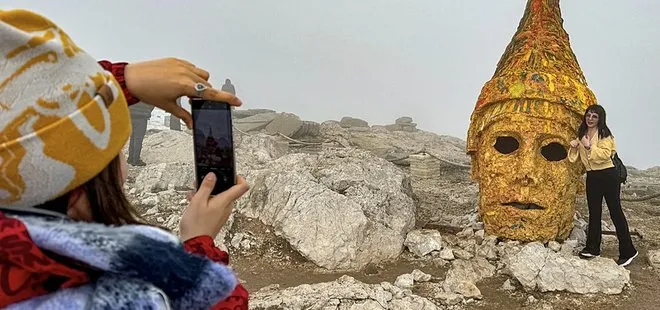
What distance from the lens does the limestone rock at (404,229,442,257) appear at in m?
4.94

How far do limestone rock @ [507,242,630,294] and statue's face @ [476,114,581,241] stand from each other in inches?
25.1

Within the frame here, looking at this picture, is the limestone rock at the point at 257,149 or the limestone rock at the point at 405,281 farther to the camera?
the limestone rock at the point at 257,149

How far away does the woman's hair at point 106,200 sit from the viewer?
3.38 ft

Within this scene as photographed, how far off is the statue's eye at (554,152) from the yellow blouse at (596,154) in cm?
9

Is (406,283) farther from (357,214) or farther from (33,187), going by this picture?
(33,187)

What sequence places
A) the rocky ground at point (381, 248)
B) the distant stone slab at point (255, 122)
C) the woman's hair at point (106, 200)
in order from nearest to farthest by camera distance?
the woman's hair at point (106, 200)
the rocky ground at point (381, 248)
the distant stone slab at point (255, 122)

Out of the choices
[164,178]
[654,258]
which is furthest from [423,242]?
[164,178]

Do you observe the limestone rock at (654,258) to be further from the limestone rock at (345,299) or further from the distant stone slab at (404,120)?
the distant stone slab at (404,120)

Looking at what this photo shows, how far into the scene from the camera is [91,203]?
1.04 m

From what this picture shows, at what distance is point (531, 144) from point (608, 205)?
2.92 feet

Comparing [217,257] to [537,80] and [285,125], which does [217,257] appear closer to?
[537,80]

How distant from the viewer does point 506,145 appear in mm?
4945

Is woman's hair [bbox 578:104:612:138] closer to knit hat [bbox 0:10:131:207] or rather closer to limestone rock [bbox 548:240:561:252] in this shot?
limestone rock [bbox 548:240:561:252]

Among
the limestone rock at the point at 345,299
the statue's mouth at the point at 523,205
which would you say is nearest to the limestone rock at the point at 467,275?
the limestone rock at the point at 345,299
